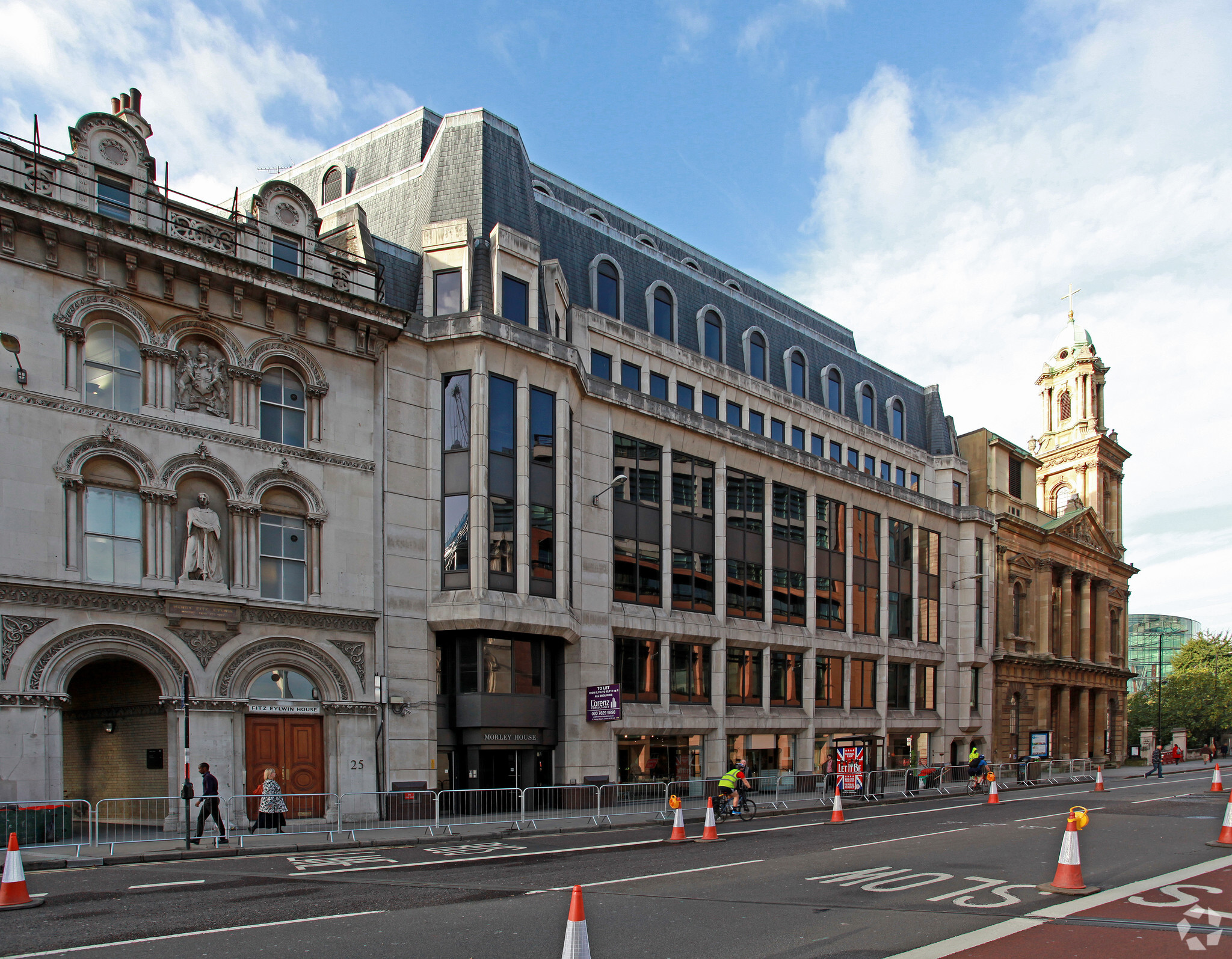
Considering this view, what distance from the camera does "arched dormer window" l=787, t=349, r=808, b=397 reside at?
47.3 metres

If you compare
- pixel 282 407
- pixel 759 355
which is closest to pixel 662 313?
pixel 759 355

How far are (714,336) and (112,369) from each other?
25.1 meters

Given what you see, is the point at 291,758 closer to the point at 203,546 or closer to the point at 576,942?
the point at 203,546

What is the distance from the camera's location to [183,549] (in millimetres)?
24344

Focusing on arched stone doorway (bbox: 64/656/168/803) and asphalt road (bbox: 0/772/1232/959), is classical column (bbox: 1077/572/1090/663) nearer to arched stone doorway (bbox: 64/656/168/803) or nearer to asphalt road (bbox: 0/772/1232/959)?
asphalt road (bbox: 0/772/1232/959)

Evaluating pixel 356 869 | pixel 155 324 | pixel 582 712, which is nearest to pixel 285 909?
pixel 356 869

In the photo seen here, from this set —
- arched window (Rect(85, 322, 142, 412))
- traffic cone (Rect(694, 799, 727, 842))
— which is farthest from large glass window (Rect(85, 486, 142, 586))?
traffic cone (Rect(694, 799, 727, 842))

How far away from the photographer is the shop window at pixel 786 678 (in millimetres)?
42219

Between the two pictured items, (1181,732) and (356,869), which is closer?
(356,869)

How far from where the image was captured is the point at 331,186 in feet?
126

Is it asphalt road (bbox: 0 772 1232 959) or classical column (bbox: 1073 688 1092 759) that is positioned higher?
asphalt road (bbox: 0 772 1232 959)

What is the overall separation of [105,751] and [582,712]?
13.4 metres

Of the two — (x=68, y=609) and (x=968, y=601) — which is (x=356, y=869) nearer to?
(x=68, y=609)

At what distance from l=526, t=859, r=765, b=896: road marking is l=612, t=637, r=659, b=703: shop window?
668 inches
